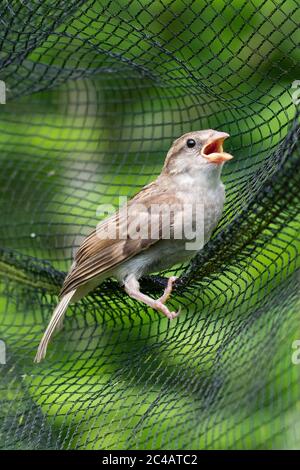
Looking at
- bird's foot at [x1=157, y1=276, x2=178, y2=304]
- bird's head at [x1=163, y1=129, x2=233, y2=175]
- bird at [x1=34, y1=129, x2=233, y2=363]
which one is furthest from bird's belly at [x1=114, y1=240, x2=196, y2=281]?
bird's head at [x1=163, y1=129, x2=233, y2=175]

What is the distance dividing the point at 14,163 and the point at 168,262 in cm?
142

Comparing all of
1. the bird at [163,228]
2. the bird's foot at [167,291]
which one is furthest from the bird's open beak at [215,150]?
the bird's foot at [167,291]

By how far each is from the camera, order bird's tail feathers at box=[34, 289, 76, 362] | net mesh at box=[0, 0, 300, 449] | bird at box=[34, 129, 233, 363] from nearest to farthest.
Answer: net mesh at box=[0, 0, 300, 449]
bird at box=[34, 129, 233, 363]
bird's tail feathers at box=[34, 289, 76, 362]

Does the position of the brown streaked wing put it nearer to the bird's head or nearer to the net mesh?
the bird's head

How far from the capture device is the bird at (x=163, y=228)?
3.36 m

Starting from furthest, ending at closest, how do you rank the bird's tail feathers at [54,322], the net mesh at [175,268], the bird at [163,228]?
→ 1. the bird's tail feathers at [54,322]
2. the bird at [163,228]
3. the net mesh at [175,268]

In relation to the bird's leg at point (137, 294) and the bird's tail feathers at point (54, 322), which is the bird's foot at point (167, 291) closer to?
the bird's leg at point (137, 294)

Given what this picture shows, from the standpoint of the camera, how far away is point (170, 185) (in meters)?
3.51

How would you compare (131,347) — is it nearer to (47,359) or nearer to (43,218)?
(47,359)

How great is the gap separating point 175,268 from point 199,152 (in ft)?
1.97

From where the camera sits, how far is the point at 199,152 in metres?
3.43

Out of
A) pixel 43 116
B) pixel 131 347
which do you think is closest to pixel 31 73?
pixel 43 116

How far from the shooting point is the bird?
336 cm

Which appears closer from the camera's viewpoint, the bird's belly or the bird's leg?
the bird's leg
